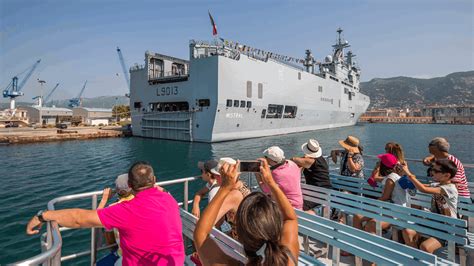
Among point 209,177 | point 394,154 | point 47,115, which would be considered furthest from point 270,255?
point 47,115

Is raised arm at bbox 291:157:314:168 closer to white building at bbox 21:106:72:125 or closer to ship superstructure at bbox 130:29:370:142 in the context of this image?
ship superstructure at bbox 130:29:370:142

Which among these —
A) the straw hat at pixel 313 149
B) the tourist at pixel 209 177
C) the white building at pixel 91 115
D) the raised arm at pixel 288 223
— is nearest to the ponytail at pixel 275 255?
the raised arm at pixel 288 223

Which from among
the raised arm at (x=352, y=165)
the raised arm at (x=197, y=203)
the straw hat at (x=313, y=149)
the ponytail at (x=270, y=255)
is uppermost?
the straw hat at (x=313, y=149)

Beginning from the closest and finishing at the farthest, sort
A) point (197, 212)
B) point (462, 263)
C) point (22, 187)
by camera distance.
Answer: point (462, 263) → point (197, 212) → point (22, 187)

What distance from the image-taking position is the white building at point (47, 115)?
231 feet

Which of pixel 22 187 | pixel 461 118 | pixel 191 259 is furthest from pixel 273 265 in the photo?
pixel 461 118

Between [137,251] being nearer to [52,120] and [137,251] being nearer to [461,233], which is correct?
[461,233]

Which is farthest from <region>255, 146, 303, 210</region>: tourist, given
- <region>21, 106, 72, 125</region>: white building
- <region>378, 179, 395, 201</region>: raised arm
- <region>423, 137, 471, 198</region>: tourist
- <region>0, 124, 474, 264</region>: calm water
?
<region>21, 106, 72, 125</region>: white building

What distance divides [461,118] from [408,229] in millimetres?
170761

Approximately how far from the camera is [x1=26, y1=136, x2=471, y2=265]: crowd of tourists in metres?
1.53

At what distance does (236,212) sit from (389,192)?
3377mm

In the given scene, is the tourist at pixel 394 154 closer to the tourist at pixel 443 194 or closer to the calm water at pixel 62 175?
the tourist at pixel 443 194

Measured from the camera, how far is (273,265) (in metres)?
1.45

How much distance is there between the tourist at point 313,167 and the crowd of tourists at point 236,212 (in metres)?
0.02
